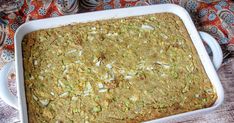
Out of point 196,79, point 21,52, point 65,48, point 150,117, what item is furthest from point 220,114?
point 21,52

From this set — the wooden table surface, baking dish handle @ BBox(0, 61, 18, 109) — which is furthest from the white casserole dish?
the wooden table surface

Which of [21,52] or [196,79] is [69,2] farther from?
Result: [196,79]

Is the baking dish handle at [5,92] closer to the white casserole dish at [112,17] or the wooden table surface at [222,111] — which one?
the white casserole dish at [112,17]

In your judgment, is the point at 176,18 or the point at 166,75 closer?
the point at 166,75

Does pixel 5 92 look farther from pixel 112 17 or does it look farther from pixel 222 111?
pixel 222 111

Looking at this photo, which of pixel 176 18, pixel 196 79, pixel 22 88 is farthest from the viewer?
Result: pixel 176 18

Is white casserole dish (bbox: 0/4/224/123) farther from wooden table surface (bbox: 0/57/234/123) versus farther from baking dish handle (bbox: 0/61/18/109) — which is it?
wooden table surface (bbox: 0/57/234/123)
